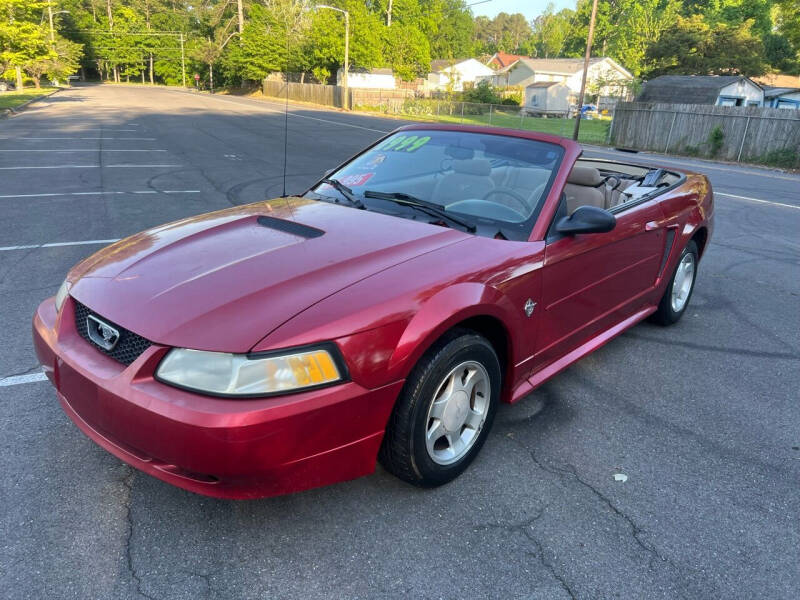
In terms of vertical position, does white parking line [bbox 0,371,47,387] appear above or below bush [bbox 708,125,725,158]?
below

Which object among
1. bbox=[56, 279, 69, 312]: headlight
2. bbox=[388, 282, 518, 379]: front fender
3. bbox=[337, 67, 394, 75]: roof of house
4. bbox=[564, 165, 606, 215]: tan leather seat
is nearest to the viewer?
bbox=[388, 282, 518, 379]: front fender

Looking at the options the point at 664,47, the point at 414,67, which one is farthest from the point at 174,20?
the point at 664,47

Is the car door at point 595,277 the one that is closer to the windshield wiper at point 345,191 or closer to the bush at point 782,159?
the windshield wiper at point 345,191

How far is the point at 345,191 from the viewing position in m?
3.53

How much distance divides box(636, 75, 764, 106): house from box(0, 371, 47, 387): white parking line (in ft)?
140

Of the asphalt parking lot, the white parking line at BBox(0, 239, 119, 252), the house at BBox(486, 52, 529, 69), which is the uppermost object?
the house at BBox(486, 52, 529, 69)

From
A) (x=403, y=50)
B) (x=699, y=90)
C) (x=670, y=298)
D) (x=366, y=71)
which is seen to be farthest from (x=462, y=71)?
(x=670, y=298)

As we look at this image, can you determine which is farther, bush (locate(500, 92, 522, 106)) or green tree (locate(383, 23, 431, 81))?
green tree (locate(383, 23, 431, 81))

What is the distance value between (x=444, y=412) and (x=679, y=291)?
302 centimetres

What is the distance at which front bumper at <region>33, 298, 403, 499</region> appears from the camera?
1957mm

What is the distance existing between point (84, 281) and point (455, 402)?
1715mm

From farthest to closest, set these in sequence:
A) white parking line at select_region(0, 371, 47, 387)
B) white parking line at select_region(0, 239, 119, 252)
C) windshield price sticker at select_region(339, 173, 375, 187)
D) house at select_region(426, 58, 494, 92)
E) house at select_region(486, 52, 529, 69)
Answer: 1. house at select_region(486, 52, 529, 69)
2. house at select_region(426, 58, 494, 92)
3. white parking line at select_region(0, 239, 119, 252)
4. windshield price sticker at select_region(339, 173, 375, 187)
5. white parking line at select_region(0, 371, 47, 387)

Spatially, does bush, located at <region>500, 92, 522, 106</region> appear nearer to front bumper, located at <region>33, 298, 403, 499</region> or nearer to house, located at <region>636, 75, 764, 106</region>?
house, located at <region>636, 75, 764, 106</region>

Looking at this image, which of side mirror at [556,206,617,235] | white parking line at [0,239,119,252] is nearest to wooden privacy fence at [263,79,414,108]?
white parking line at [0,239,119,252]
